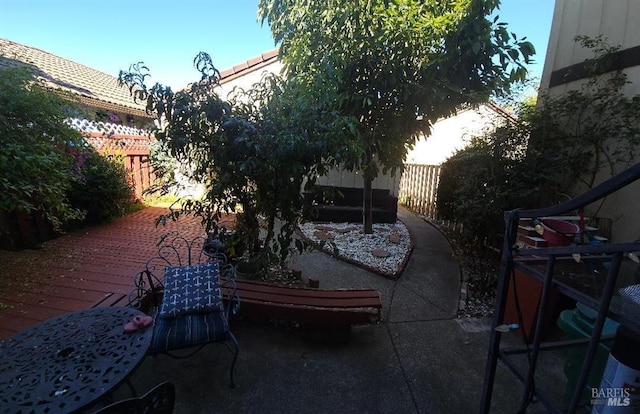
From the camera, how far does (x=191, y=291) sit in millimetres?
2172

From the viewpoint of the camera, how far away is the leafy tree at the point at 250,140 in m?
2.35

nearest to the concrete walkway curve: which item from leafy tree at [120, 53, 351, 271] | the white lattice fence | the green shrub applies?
leafy tree at [120, 53, 351, 271]

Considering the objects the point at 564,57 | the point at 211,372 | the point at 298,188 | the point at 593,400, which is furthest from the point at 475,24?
the point at 211,372

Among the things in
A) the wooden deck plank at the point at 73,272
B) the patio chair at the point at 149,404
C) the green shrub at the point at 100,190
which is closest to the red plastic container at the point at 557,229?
the patio chair at the point at 149,404

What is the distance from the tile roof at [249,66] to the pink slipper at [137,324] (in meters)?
7.64

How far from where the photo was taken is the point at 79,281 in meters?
2.97

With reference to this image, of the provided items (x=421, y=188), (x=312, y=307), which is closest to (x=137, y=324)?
(x=312, y=307)

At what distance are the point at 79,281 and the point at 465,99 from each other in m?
5.01

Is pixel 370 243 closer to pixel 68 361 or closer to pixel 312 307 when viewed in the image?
pixel 312 307

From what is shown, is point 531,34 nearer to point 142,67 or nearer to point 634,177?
point 634,177

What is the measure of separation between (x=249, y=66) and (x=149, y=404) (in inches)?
339

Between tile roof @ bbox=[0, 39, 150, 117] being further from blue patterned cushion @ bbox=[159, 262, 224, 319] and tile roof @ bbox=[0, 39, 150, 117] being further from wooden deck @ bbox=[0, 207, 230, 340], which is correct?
blue patterned cushion @ bbox=[159, 262, 224, 319]

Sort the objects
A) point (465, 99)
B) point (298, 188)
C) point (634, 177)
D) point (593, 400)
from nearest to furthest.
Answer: point (634, 177)
point (593, 400)
point (298, 188)
point (465, 99)

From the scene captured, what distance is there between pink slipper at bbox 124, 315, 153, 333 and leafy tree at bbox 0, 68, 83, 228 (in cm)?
136
